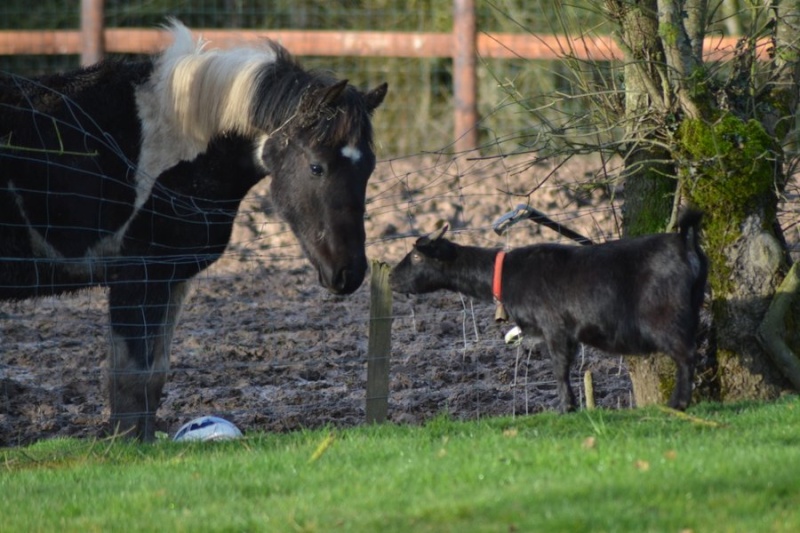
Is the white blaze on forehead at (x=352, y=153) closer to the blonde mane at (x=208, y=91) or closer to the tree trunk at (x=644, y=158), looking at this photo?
the blonde mane at (x=208, y=91)

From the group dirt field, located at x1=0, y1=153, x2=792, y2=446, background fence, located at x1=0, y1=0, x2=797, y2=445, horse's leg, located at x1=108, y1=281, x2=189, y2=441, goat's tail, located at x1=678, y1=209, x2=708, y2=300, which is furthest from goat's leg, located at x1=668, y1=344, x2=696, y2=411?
horse's leg, located at x1=108, y1=281, x2=189, y2=441

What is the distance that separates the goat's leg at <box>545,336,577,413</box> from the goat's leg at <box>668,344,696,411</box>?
1.87 ft

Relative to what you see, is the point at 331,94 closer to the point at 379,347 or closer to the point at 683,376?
the point at 379,347

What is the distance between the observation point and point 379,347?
707 centimetres

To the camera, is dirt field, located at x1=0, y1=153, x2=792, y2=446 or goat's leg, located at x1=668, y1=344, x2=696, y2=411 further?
dirt field, located at x1=0, y1=153, x2=792, y2=446

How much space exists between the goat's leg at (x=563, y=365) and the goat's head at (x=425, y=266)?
976mm

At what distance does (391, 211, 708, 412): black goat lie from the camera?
20.3 ft

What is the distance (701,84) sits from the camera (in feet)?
21.8

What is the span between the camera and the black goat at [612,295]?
620 cm

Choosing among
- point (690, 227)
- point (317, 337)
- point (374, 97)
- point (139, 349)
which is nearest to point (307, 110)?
point (374, 97)

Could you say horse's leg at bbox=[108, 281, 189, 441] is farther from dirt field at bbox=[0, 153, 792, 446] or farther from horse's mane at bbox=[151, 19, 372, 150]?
horse's mane at bbox=[151, 19, 372, 150]

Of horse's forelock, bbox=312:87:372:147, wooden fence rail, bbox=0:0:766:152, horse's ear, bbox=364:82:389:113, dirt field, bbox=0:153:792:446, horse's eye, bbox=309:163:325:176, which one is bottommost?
dirt field, bbox=0:153:792:446

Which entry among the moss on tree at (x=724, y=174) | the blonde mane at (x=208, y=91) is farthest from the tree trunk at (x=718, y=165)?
the blonde mane at (x=208, y=91)

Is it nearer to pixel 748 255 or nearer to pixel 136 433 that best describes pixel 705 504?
pixel 748 255
